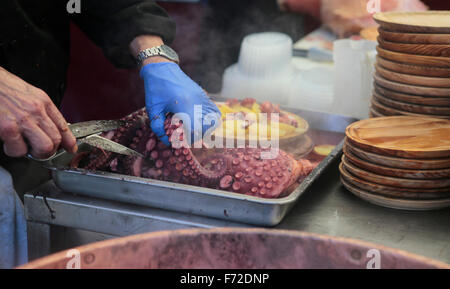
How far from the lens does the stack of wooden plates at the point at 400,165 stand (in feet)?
4.19

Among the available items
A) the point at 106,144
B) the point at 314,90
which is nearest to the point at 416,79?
the point at 314,90

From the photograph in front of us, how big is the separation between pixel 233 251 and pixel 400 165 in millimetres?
783

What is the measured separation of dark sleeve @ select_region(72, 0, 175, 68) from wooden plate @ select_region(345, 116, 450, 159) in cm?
86

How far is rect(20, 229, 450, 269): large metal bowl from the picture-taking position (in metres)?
0.63

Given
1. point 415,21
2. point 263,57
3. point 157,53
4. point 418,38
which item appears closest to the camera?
point 418,38

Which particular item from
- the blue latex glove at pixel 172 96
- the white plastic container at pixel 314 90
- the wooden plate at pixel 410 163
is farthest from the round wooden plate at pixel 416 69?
the white plastic container at pixel 314 90

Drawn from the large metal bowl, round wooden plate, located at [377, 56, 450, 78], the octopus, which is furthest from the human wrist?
the large metal bowl

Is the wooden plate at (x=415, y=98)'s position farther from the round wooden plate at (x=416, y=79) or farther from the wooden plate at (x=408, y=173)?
the wooden plate at (x=408, y=173)

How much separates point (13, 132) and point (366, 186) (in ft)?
3.13

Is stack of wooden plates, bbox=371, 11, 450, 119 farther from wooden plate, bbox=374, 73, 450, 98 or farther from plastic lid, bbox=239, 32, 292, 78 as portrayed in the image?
plastic lid, bbox=239, 32, 292, 78

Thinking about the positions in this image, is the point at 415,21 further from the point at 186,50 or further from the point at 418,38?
the point at 186,50

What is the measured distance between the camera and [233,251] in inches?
25.8

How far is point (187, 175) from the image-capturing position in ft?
4.50

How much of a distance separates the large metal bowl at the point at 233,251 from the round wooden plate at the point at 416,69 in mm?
1019
